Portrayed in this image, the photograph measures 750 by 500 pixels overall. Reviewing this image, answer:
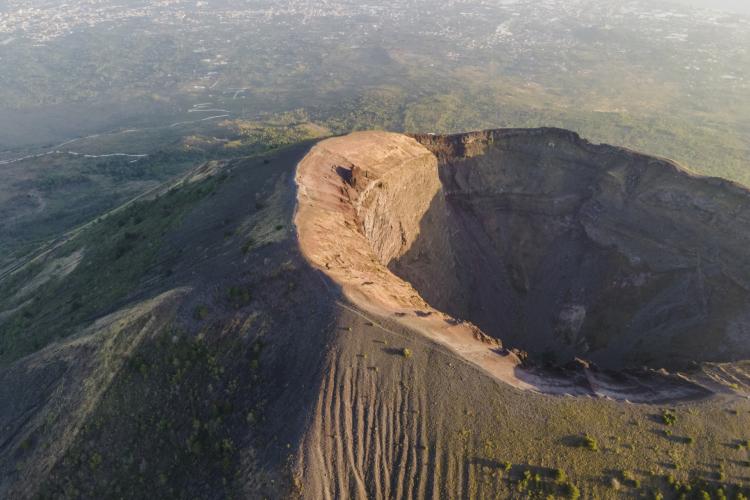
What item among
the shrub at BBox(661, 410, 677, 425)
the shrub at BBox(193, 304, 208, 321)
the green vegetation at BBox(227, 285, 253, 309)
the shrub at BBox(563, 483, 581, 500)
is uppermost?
the green vegetation at BBox(227, 285, 253, 309)

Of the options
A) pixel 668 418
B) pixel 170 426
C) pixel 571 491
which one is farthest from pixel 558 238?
pixel 170 426

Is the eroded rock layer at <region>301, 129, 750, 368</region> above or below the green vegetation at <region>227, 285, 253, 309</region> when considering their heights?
below

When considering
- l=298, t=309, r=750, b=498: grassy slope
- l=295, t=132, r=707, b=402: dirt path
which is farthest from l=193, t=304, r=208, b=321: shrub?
l=298, t=309, r=750, b=498: grassy slope

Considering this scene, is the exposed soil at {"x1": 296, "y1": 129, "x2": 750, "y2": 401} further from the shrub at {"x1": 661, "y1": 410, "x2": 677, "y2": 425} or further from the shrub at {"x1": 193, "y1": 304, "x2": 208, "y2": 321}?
the shrub at {"x1": 193, "y1": 304, "x2": 208, "y2": 321}

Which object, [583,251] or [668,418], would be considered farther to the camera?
[583,251]

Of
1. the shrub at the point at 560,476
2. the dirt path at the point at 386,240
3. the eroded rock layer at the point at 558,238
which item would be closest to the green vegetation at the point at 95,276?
the dirt path at the point at 386,240

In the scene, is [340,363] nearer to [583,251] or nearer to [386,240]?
[386,240]

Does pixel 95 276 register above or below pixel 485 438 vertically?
below

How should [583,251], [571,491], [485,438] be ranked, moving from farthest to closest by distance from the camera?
[583,251], [485,438], [571,491]

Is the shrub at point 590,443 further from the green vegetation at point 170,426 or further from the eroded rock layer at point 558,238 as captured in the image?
the eroded rock layer at point 558,238

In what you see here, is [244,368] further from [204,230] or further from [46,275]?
[46,275]
